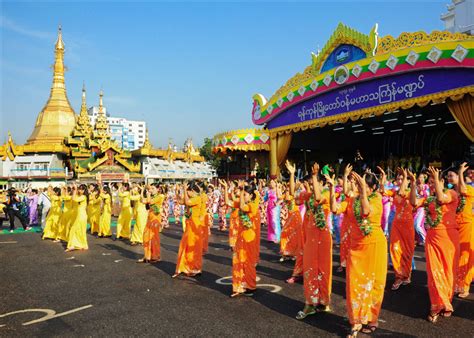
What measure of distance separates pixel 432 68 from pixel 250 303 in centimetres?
1043

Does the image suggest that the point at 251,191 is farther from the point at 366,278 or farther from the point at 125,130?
the point at 125,130

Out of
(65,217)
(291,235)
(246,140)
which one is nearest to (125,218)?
(65,217)

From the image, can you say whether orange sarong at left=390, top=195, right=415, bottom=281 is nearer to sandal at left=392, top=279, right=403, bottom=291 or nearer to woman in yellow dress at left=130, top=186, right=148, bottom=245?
sandal at left=392, top=279, right=403, bottom=291

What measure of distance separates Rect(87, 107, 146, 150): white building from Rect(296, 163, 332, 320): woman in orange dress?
100959mm

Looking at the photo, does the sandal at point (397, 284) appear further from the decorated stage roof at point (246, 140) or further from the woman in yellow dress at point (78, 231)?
the decorated stage roof at point (246, 140)

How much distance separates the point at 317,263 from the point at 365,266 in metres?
0.64

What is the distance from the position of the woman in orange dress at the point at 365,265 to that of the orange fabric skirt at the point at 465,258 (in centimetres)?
180

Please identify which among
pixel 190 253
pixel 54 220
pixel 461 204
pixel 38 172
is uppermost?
pixel 38 172

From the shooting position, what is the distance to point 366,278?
3879 mm

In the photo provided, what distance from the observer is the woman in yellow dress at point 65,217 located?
10.5m

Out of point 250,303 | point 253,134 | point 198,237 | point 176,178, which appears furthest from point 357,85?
point 176,178

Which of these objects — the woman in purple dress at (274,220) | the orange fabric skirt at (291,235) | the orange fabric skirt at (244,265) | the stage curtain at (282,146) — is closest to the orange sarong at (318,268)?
the orange fabric skirt at (244,265)

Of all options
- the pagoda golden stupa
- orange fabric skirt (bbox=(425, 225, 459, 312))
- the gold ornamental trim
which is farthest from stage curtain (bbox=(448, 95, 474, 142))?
the pagoda golden stupa

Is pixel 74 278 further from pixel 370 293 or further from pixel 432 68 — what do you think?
pixel 432 68
